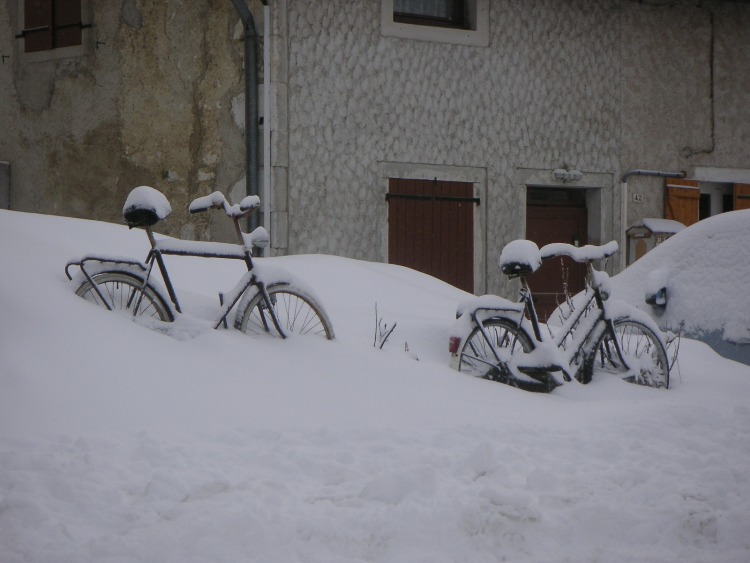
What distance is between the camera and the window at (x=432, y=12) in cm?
1018

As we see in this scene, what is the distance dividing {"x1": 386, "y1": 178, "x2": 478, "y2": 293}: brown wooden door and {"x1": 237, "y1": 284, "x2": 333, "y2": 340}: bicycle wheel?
4300mm

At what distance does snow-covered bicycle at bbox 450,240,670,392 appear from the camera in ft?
18.4

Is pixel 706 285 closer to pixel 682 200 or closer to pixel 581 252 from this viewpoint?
pixel 581 252

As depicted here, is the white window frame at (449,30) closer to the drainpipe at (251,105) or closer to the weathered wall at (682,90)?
the drainpipe at (251,105)

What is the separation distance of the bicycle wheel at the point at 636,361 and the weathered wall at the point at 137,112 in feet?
15.9

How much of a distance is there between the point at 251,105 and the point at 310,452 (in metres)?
6.34

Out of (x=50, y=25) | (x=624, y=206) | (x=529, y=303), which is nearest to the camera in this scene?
(x=529, y=303)

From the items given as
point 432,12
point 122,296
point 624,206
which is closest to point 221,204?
point 122,296

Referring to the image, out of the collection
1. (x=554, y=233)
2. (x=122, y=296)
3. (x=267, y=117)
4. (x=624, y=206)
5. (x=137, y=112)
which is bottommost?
(x=122, y=296)

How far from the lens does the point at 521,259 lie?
570 cm

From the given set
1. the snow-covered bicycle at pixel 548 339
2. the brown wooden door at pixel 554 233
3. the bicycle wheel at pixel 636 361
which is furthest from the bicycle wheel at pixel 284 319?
the brown wooden door at pixel 554 233

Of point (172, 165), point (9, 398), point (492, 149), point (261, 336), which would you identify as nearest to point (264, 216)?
point (172, 165)

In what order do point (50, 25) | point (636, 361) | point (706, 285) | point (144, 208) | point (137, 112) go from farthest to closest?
point (50, 25)
point (137, 112)
point (706, 285)
point (636, 361)
point (144, 208)

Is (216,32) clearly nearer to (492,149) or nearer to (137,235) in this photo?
(492,149)
